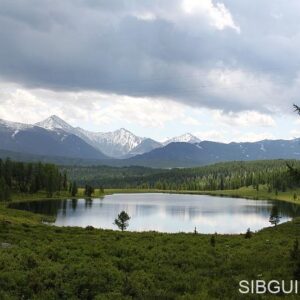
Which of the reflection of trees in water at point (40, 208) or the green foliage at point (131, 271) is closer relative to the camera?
the green foliage at point (131, 271)

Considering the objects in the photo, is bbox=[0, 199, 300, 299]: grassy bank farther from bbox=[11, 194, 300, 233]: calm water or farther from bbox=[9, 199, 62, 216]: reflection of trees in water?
bbox=[9, 199, 62, 216]: reflection of trees in water

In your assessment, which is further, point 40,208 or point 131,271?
point 40,208

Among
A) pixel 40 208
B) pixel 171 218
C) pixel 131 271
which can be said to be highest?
pixel 131 271

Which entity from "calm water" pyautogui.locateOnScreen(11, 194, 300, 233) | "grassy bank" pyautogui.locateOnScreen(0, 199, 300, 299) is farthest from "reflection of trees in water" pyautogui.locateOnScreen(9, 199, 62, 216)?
"grassy bank" pyautogui.locateOnScreen(0, 199, 300, 299)

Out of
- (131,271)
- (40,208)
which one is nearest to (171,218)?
(40,208)

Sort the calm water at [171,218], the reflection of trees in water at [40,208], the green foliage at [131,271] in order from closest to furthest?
the green foliage at [131,271] < the calm water at [171,218] < the reflection of trees in water at [40,208]

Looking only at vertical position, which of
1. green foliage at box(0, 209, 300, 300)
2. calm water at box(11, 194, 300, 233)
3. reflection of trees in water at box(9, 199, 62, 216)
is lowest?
reflection of trees in water at box(9, 199, 62, 216)

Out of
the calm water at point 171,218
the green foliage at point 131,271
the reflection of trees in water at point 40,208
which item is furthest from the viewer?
the reflection of trees in water at point 40,208

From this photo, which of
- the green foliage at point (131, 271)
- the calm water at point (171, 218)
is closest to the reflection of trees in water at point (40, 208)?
the calm water at point (171, 218)

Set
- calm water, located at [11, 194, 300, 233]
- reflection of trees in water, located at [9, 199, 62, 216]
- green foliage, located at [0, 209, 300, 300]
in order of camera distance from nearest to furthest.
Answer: green foliage, located at [0, 209, 300, 300], calm water, located at [11, 194, 300, 233], reflection of trees in water, located at [9, 199, 62, 216]

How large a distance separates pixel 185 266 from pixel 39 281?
9.12 metres

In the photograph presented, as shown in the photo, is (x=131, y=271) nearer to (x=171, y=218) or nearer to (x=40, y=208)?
(x=171, y=218)

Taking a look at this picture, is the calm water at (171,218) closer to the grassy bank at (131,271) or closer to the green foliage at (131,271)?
the green foliage at (131,271)

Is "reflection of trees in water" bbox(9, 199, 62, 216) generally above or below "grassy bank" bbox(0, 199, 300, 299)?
below
